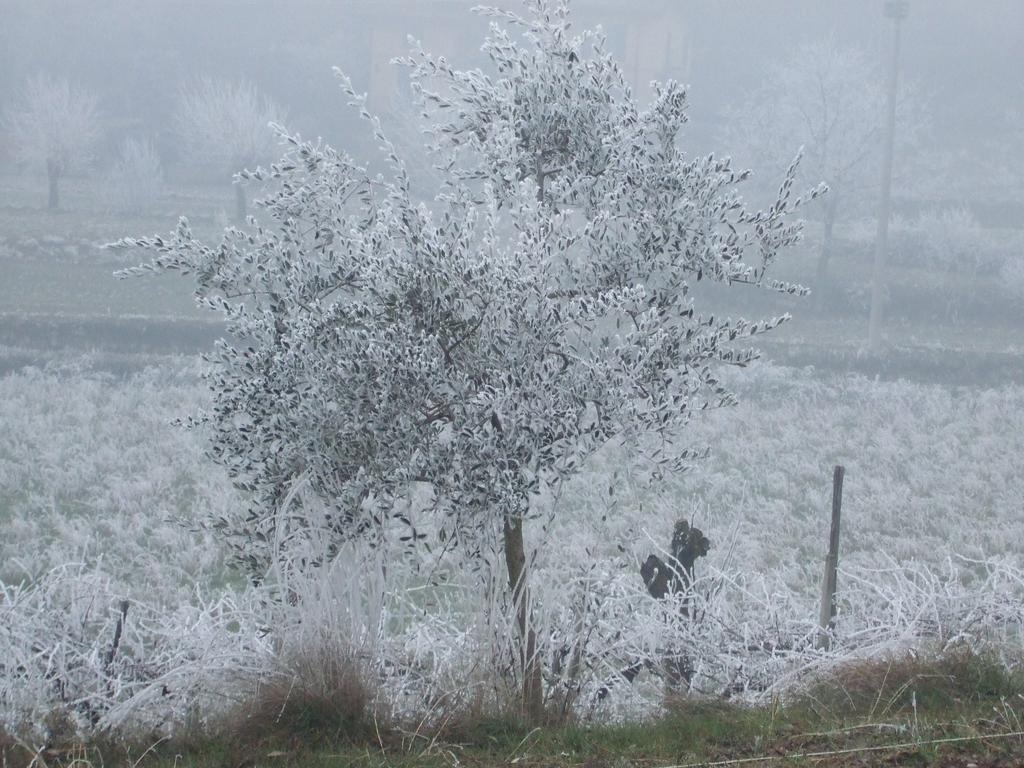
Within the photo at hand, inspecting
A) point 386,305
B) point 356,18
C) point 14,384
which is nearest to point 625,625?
point 386,305

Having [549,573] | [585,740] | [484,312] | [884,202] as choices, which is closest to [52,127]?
[884,202]

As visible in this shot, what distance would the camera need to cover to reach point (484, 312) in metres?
4.24

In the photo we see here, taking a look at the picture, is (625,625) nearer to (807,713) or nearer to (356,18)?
(807,713)

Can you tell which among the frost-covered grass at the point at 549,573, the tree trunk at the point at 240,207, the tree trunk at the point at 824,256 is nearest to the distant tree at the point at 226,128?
the tree trunk at the point at 240,207

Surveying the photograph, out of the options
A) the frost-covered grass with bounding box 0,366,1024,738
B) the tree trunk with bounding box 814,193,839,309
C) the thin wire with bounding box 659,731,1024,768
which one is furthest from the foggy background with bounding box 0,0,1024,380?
the thin wire with bounding box 659,731,1024,768

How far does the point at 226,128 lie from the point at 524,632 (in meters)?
33.4

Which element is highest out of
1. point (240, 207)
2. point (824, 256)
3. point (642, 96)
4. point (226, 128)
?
point (642, 96)

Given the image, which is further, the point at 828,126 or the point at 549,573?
the point at 828,126

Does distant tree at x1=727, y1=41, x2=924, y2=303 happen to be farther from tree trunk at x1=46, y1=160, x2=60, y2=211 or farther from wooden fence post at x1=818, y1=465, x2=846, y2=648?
wooden fence post at x1=818, y1=465, x2=846, y2=648

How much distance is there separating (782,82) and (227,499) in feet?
92.8

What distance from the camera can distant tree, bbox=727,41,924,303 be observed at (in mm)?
29969

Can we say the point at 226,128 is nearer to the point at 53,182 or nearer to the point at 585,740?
the point at 53,182

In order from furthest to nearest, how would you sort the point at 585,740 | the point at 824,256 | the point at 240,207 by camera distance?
the point at 240,207
the point at 824,256
the point at 585,740

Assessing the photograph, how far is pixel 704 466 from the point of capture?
13.8 m
